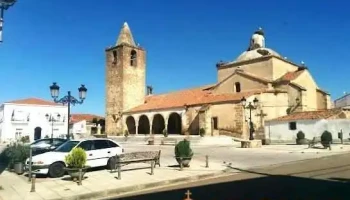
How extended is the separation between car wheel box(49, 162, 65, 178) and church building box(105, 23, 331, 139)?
18.6 m

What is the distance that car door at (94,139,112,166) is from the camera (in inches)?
520

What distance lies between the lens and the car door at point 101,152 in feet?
43.4

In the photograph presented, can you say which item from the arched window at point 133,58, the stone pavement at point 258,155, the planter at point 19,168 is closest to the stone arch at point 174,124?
the arched window at point 133,58

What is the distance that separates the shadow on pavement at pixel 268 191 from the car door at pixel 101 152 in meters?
4.77

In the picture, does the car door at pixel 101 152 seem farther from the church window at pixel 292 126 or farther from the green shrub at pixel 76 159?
the church window at pixel 292 126

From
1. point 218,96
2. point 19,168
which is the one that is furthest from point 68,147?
point 218,96

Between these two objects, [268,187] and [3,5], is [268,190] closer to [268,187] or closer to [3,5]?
[268,187]

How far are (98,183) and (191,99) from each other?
28659mm

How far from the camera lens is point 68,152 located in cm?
1252

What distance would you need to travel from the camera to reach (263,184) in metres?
9.80

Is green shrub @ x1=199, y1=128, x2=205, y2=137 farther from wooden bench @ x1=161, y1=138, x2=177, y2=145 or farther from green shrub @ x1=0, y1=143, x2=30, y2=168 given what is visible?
green shrub @ x1=0, y1=143, x2=30, y2=168

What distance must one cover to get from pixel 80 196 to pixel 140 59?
3923 centimetres

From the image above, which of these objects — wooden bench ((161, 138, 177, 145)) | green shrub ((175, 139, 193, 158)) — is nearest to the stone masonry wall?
wooden bench ((161, 138, 177, 145))

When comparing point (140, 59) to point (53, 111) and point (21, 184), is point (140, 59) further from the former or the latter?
point (21, 184)
